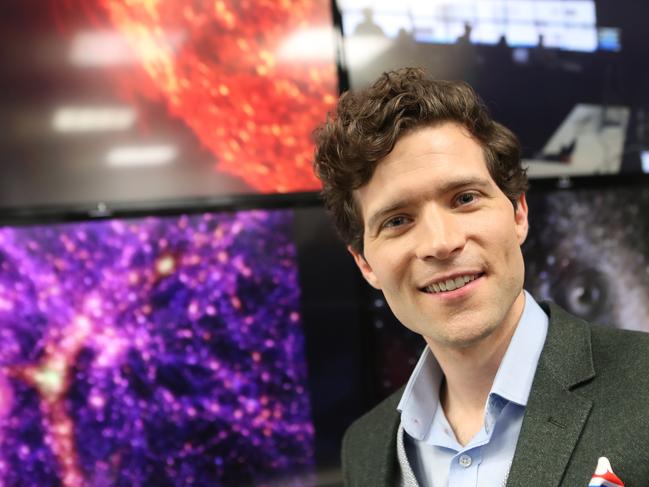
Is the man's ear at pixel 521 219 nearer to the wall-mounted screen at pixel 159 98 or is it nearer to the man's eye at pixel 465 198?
the man's eye at pixel 465 198

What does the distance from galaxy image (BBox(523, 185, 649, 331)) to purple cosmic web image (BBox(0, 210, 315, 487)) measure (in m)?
0.85

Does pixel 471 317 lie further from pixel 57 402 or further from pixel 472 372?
pixel 57 402

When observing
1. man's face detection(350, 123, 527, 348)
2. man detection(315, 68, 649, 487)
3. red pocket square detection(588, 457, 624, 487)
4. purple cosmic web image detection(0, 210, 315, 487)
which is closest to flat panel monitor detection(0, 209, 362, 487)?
purple cosmic web image detection(0, 210, 315, 487)

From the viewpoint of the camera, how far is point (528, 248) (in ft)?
8.46

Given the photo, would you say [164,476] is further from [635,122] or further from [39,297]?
[635,122]

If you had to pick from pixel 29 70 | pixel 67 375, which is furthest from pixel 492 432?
pixel 29 70

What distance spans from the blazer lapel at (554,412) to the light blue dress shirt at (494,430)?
0.03 m

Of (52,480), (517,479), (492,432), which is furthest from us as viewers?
(52,480)

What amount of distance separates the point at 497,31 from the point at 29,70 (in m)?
1.54

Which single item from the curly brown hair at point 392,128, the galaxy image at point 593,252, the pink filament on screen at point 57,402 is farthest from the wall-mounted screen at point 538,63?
the pink filament on screen at point 57,402

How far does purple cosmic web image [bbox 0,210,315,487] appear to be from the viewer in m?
2.25

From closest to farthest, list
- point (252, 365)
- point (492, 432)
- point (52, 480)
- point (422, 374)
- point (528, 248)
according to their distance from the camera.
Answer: point (492, 432) → point (422, 374) → point (52, 480) → point (252, 365) → point (528, 248)

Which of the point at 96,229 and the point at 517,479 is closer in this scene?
the point at 517,479

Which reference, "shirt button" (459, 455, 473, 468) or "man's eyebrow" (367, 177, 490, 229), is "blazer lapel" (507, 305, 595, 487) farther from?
"man's eyebrow" (367, 177, 490, 229)
